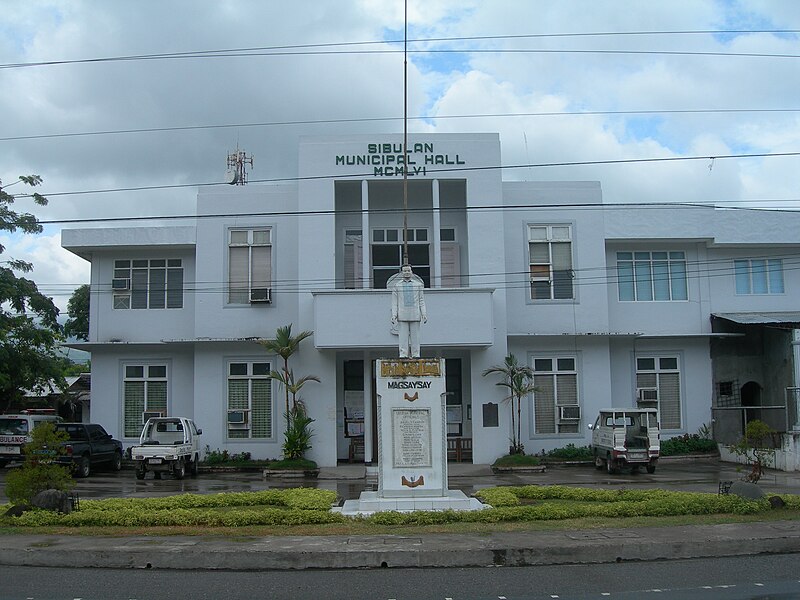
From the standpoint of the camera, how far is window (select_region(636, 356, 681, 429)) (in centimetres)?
2920

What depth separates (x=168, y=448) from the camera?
23703 millimetres

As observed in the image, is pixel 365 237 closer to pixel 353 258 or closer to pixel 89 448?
pixel 353 258

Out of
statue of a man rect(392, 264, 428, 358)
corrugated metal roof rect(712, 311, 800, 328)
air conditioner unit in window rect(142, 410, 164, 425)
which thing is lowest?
air conditioner unit in window rect(142, 410, 164, 425)

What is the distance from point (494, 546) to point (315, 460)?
15.0 m

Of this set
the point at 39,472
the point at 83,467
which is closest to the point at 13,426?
the point at 83,467

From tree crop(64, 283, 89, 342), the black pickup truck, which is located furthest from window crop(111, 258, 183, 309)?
tree crop(64, 283, 89, 342)

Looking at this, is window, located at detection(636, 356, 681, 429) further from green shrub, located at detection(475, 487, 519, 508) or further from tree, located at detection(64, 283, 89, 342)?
tree, located at detection(64, 283, 89, 342)

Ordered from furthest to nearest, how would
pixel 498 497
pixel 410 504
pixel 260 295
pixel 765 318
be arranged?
1. pixel 765 318
2. pixel 260 295
3. pixel 498 497
4. pixel 410 504

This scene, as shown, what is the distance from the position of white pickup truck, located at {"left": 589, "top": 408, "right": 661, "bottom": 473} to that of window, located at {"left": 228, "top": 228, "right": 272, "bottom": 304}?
37.5 ft

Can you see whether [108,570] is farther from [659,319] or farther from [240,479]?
[659,319]

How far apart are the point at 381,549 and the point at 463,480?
11.9 metres

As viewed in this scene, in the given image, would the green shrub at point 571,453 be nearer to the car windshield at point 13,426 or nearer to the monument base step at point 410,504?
the monument base step at point 410,504

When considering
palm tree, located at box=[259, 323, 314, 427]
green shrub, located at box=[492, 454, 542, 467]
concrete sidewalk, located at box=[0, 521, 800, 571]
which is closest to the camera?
concrete sidewalk, located at box=[0, 521, 800, 571]

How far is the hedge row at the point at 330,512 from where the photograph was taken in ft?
45.1
